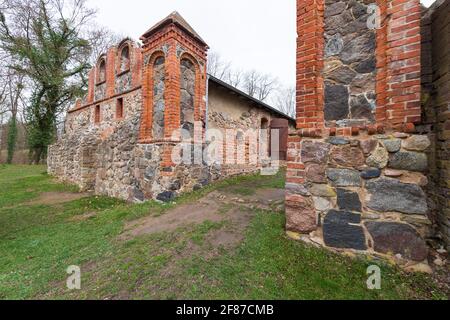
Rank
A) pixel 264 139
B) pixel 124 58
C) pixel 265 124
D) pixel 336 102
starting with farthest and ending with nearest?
pixel 265 124, pixel 264 139, pixel 124 58, pixel 336 102

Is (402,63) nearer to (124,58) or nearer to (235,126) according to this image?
(235,126)

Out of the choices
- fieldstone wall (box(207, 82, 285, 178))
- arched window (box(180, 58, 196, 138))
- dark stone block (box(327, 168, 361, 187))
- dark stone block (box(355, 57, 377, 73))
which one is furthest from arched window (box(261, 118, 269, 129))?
dark stone block (box(327, 168, 361, 187))

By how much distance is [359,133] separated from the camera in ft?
7.84

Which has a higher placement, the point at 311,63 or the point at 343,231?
the point at 311,63

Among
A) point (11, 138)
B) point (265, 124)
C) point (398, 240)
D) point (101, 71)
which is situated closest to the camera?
point (398, 240)

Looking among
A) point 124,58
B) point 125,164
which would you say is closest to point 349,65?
point 125,164

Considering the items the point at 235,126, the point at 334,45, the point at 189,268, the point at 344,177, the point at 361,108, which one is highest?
the point at 334,45

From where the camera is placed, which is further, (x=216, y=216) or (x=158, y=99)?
(x=158, y=99)

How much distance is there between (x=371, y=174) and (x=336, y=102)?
98 cm

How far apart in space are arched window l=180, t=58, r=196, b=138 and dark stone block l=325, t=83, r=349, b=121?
3654 millimetres

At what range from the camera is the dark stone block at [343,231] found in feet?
7.58

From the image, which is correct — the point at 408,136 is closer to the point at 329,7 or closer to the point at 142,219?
the point at 329,7

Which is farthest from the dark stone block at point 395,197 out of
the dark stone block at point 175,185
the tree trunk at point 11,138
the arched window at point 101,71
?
the tree trunk at point 11,138

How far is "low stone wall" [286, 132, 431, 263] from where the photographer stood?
2115mm
